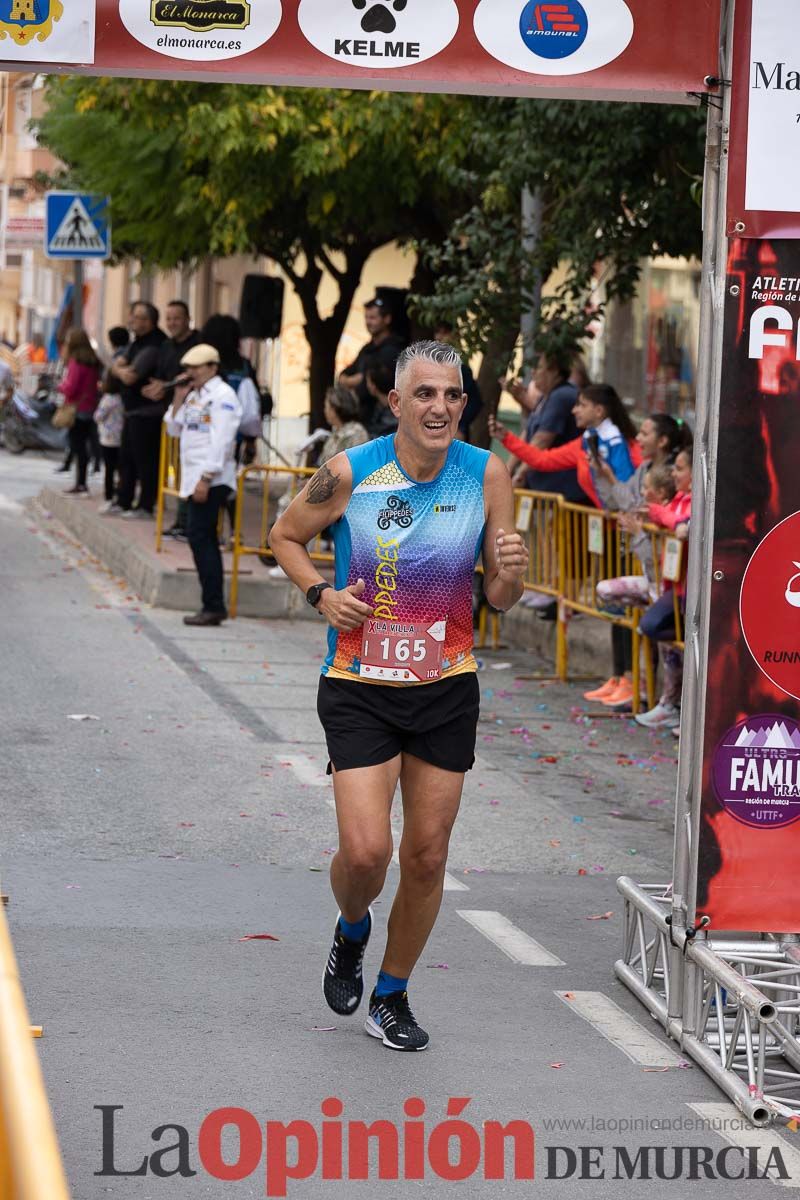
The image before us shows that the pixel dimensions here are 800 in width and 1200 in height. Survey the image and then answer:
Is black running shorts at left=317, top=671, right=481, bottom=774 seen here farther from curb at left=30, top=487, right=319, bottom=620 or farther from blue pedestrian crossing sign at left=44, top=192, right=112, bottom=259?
blue pedestrian crossing sign at left=44, top=192, right=112, bottom=259

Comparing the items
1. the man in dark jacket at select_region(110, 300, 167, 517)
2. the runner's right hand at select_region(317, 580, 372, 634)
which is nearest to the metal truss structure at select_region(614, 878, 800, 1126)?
the runner's right hand at select_region(317, 580, 372, 634)

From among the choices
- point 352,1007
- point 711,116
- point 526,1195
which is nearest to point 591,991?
point 352,1007

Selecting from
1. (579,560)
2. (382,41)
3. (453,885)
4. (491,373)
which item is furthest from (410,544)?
(491,373)

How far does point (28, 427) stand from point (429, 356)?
96.4 ft

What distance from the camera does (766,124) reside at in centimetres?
586

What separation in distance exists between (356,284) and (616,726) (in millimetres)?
15049

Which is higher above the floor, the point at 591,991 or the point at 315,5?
the point at 315,5

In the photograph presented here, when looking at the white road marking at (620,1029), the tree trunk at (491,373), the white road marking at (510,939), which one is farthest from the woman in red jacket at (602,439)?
the white road marking at (620,1029)

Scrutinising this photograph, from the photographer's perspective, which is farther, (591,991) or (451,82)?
(591,991)

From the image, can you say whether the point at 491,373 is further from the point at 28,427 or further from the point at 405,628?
the point at 28,427

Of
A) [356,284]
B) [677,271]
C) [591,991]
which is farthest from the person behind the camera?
[356,284]

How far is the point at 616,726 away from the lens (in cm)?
1195

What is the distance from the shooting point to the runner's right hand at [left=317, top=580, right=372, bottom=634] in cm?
566

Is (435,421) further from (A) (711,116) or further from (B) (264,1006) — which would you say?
(B) (264,1006)
